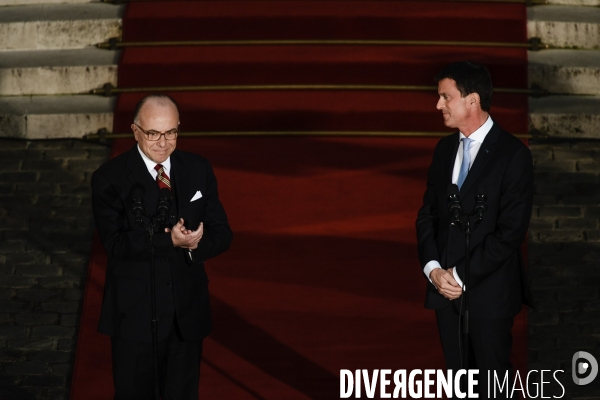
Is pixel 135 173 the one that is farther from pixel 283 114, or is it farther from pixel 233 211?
pixel 283 114

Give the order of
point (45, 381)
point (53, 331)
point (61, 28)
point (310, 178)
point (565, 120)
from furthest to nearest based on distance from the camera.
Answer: point (61, 28)
point (565, 120)
point (310, 178)
point (53, 331)
point (45, 381)

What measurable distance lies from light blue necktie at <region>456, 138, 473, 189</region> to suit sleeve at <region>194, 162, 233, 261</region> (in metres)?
0.95

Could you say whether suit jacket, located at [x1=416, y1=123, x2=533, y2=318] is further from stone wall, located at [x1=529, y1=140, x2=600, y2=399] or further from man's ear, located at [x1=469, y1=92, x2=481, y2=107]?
stone wall, located at [x1=529, y1=140, x2=600, y2=399]

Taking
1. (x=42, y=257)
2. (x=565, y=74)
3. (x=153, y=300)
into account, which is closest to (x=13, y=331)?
(x=42, y=257)

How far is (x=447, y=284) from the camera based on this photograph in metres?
3.58

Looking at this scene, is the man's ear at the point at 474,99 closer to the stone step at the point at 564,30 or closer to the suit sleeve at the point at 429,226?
the suit sleeve at the point at 429,226

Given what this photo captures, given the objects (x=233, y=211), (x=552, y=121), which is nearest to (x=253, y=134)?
(x=233, y=211)

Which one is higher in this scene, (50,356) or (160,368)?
(50,356)

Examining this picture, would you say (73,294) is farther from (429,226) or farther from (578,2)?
(578,2)

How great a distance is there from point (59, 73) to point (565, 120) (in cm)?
389

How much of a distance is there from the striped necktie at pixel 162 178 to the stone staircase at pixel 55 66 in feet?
11.0

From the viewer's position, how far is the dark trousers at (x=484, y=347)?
11.8ft

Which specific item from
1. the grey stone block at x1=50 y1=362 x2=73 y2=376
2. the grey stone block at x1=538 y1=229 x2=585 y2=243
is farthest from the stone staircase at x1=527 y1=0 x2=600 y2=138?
the grey stone block at x1=50 y1=362 x2=73 y2=376

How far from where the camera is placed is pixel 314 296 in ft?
18.2
